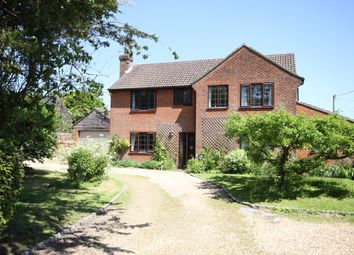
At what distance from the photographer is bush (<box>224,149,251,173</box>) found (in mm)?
22961

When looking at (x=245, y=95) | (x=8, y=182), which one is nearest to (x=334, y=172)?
(x=245, y=95)

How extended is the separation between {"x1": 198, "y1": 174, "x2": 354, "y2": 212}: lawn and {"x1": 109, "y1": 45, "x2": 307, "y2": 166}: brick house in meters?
9.46

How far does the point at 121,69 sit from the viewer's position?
33.1m

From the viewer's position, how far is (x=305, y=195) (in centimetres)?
1440

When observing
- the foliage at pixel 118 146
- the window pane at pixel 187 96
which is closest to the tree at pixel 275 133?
the window pane at pixel 187 96

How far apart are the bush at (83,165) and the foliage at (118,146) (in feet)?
41.0

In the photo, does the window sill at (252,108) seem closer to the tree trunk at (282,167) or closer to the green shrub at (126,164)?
the green shrub at (126,164)

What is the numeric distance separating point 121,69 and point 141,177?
14.4 metres

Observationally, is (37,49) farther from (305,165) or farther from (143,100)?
(143,100)

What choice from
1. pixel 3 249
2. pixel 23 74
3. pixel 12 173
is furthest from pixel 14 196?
pixel 23 74

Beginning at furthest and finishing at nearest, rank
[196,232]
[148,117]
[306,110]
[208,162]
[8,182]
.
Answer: [148,117], [306,110], [208,162], [196,232], [8,182]

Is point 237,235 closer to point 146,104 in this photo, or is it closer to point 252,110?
point 252,110

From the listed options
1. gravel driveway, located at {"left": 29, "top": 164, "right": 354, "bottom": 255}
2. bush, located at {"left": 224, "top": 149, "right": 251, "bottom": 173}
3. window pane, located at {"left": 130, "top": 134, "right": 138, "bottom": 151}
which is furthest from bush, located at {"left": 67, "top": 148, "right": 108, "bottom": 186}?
window pane, located at {"left": 130, "top": 134, "right": 138, "bottom": 151}

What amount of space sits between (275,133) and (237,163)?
9097 millimetres
